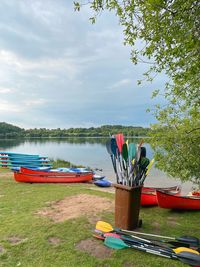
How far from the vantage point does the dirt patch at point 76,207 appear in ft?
13.2

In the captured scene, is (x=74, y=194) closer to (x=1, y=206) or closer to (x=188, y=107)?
(x=1, y=206)

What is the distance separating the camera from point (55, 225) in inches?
139

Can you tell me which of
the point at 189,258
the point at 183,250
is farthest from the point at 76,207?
the point at 189,258

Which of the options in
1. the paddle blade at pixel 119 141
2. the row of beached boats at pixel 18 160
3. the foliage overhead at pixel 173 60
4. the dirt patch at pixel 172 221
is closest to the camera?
the foliage overhead at pixel 173 60

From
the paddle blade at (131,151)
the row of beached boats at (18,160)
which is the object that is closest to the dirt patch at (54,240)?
the paddle blade at (131,151)

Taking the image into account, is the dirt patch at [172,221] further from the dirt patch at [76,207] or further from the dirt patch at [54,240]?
the dirt patch at [54,240]

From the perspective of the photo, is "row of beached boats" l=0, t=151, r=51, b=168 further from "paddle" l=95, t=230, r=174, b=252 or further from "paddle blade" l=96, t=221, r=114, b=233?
"paddle" l=95, t=230, r=174, b=252

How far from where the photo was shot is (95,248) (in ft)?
9.39

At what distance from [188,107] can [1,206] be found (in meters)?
4.40

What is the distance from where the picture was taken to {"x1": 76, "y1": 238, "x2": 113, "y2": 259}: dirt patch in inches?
107

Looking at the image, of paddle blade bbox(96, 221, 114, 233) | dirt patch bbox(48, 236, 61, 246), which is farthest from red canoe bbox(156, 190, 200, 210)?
dirt patch bbox(48, 236, 61, 246)

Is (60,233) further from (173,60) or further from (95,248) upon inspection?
(173,60)

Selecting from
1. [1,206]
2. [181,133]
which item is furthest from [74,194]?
[181,133]

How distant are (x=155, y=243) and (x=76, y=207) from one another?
2.02 metres
